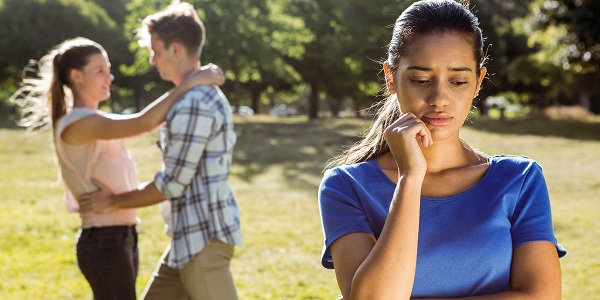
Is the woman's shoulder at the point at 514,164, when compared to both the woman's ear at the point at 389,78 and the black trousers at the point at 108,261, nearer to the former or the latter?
the woman's ear at the point at 389,78

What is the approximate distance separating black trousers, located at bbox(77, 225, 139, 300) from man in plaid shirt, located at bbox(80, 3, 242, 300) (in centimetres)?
16

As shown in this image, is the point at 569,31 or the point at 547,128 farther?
the point at 547,128

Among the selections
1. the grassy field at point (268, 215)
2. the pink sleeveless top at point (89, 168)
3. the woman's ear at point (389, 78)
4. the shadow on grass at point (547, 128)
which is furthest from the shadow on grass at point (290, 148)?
the woman's ear at point (389, 78)

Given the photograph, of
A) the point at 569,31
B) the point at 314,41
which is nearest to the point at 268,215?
the point at 569,31

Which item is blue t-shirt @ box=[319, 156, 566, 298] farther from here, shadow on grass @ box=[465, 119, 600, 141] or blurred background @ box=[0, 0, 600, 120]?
shadow on grass @ box=[465, 119, 600, 141]

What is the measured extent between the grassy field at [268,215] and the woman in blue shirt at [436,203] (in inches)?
41.3

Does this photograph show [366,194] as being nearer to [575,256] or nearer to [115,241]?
[115,241]

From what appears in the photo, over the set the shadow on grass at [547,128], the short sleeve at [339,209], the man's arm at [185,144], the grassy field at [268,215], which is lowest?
the shadow on grass at [547,128]

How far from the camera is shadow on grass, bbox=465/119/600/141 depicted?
3088cm

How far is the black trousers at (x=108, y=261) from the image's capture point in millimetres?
3828

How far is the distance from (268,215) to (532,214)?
12.3 meters

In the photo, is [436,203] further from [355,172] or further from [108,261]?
[108,261]

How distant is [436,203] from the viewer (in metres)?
2.15

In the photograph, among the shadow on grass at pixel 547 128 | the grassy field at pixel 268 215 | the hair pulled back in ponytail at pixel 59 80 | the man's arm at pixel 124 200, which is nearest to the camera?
the man's arm at pixel 124 200
